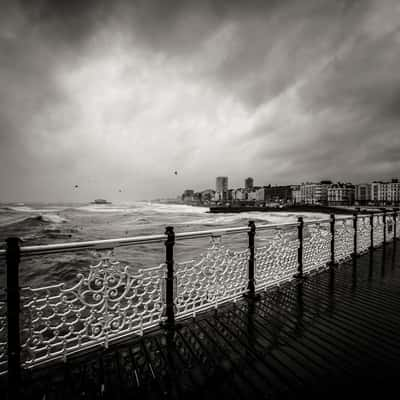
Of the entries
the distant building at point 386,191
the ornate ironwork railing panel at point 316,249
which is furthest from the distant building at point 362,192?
the ornate ironwork railing panel at point 316,249

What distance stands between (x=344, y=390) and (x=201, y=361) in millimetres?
1430

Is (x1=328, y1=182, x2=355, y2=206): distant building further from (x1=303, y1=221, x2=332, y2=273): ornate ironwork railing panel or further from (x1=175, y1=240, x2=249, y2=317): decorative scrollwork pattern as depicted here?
(x1=175, y1=240, x2=249, y2=317): decorative scrollwork pattern

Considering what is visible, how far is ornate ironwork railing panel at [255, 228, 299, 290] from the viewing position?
4.50 m

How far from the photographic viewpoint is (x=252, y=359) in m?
2.48

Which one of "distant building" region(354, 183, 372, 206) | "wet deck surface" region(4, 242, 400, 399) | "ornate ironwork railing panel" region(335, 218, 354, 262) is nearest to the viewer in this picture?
"wet deck surface" region(4, 242, 400, 399)

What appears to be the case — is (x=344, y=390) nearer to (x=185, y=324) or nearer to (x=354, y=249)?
(x=185, y=324)

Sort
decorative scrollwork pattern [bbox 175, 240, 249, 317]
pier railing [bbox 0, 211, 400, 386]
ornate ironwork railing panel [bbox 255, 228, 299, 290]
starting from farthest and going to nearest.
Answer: ornate ironwork railing panel [bbox 255, 228, 299, 290] → decorative scrollwork pattern [bbox 175, 240, 249, 317] → pier railing [bbox 0, 211, 400, 386]

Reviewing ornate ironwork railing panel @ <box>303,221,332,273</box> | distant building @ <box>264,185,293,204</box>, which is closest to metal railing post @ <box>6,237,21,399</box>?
ornate ironwork railing panel @ <box>303,221,332,273</box>

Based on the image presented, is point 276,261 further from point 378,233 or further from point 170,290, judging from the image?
point 378,233

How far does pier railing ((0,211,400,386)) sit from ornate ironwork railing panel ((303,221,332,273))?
1.0 inches

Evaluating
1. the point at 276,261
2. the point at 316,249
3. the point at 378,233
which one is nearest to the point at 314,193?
the point at 378,233

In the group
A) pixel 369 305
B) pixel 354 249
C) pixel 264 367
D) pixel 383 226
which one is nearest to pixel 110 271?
pixel 264 367

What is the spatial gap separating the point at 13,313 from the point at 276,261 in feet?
14.6

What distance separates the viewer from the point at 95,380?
2.20 m
